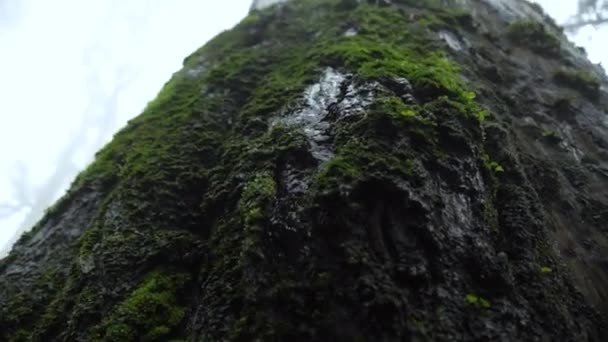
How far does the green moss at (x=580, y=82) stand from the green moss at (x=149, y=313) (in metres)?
7.85

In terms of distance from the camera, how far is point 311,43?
8.63m

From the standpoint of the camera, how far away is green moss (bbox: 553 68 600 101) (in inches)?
354

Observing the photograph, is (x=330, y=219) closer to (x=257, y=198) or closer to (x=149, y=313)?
(x=257, y=198)

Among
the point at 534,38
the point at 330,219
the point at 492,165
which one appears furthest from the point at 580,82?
the point at 330,219

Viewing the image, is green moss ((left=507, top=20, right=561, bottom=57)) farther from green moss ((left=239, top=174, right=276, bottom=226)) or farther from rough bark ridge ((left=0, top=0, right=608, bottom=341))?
green moss ((left=239, top=174, right=276, bottom=226))

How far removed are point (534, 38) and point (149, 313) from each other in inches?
372

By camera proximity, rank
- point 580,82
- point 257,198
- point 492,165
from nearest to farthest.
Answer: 1. point 257,198
2. point 492,165
3. point 580,82

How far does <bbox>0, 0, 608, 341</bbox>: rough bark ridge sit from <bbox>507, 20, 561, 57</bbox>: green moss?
2.86 m

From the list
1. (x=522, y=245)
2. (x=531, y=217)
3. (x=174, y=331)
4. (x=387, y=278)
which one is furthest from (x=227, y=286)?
(x=531, y=217)

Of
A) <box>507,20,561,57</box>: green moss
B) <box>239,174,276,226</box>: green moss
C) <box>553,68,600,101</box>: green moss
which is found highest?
<box>507,20,561,57</box>: green moss

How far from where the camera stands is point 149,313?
4129mm

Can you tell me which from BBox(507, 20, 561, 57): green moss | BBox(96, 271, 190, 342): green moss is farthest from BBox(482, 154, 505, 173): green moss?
BBox(507, 20, 561, 57): green moss

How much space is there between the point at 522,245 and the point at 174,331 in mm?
3166

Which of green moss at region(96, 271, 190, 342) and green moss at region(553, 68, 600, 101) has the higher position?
green moss at region(553, 68, 600, 101)
